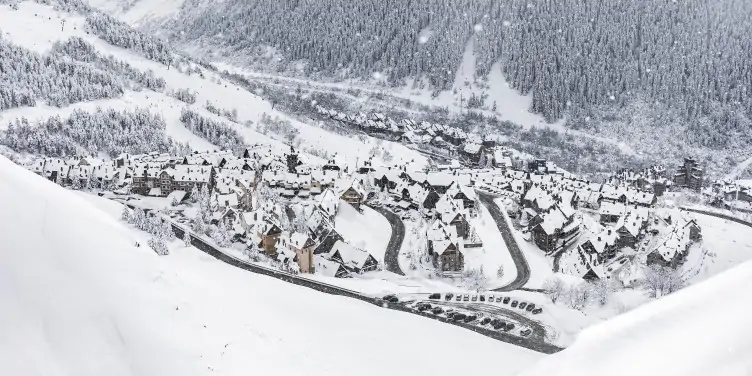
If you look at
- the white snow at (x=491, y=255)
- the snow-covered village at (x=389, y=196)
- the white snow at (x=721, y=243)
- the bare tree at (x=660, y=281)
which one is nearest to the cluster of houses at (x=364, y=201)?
the snow-covered village at (x=389, y=196)

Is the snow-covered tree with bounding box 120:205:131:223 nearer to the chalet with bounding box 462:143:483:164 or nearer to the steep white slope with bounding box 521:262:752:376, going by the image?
the steep white slope with bounding box 521:262:752:376

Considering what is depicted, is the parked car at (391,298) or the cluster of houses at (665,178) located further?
the cluster of houses at (665,178)

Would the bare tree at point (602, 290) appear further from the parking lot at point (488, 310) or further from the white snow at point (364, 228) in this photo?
the white snow at point (364, 228)

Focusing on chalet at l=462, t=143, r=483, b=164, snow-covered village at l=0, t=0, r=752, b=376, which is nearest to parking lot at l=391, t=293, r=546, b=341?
snow-covered village at l=0, t=0, r=752, b=376

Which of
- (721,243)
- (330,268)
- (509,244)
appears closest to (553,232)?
(509,244)

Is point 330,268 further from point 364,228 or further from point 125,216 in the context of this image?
point 125,216

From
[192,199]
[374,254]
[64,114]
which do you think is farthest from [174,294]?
[64,114]
